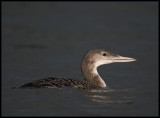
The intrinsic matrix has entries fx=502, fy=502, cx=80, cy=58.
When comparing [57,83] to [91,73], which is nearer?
[57,83]

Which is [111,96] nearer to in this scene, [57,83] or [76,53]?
[57,83]

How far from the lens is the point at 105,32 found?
1848cm

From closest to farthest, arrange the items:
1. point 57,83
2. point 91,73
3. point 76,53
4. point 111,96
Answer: point 57,83, point 111,96, point 91,73, point 76,53

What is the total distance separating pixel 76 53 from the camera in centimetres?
1577

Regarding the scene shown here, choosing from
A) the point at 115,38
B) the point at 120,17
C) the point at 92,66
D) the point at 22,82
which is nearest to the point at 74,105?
the point at 92,66

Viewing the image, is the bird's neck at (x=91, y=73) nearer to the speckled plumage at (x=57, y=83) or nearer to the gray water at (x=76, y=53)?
the gray water at (x=76, y=53)

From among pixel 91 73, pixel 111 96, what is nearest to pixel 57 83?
pixel 111 96

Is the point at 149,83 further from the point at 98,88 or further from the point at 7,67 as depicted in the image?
the point at 7,67

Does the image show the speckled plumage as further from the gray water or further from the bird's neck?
the bird's neck

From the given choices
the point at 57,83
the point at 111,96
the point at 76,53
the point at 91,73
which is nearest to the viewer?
the point at 57,83

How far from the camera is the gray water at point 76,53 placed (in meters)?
9.47

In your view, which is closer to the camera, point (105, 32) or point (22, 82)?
point (22, 82)

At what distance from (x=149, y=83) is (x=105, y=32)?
6.94 metres

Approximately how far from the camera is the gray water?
31.1 feet
